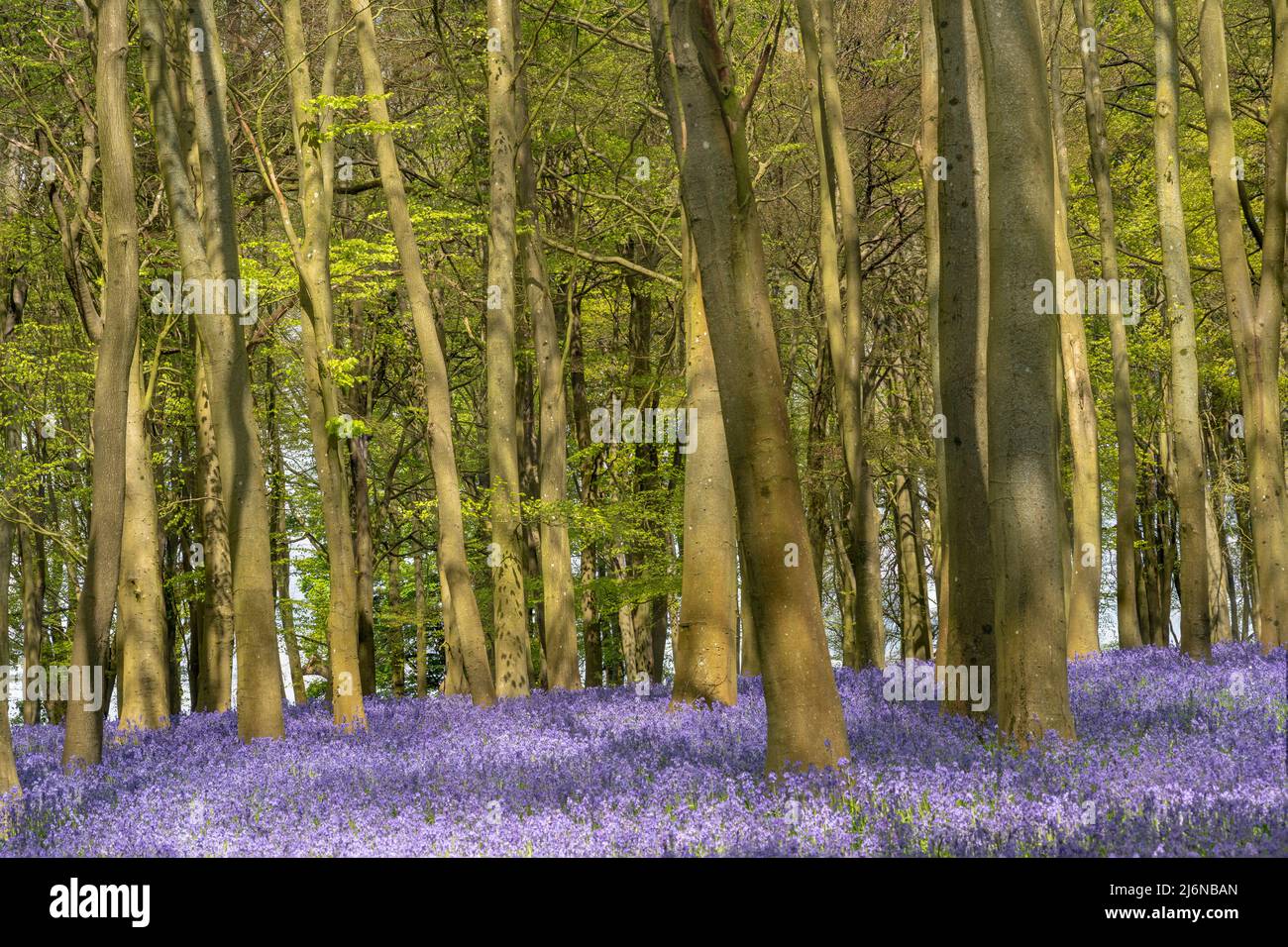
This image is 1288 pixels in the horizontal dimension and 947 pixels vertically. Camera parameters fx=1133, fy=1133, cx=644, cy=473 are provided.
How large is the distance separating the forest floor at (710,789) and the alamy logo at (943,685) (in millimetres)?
236

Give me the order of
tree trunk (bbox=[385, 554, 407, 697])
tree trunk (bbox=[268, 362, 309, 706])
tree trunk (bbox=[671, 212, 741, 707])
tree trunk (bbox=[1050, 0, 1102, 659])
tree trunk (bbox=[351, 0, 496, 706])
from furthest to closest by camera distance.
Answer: tree trunk (bbox=[385, 554, 407, 697]) < tree trunk (bbox=[268, 362, 309, 706]) < tree trunk (bbox=[1050, 0, 1102, 659]) < tree trunk (bbox=[351, 0, 496, 706]) < tree trunk (bbox=[671, 212, 741, 707])

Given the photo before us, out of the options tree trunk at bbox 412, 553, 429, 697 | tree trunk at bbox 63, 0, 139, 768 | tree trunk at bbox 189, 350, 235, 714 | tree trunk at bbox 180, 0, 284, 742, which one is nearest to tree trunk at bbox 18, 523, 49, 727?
tree trunk at bbox 189, 350, 235, 714

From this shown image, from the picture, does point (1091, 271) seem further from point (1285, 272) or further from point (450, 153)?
point (450, 153)

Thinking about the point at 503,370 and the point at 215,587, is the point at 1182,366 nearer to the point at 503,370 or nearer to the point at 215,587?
the point at 503,370

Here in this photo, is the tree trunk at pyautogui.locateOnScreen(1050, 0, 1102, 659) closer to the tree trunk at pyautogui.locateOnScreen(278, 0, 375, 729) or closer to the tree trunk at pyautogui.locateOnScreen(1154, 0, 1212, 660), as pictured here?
the tree trunk at pyautogui.locateOnScreen(1154, 0, 1212, 660)

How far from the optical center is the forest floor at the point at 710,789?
17.6ft

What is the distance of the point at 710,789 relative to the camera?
6766 mm

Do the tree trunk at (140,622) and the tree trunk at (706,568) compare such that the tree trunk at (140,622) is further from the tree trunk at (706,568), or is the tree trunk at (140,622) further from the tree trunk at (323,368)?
the tree trunk at (706,568)

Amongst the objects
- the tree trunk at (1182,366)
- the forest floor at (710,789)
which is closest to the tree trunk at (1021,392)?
the forest floor at (710,789)
